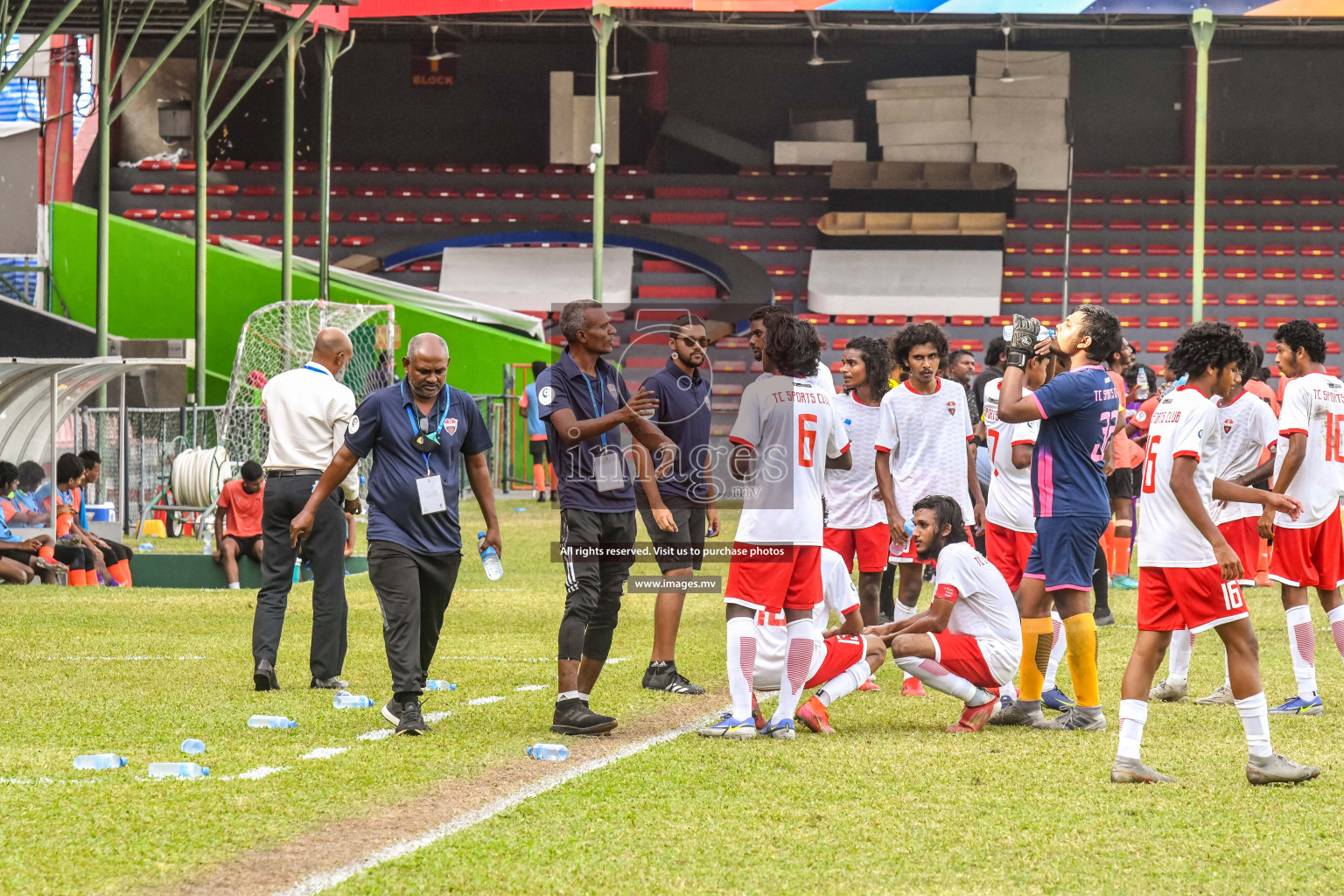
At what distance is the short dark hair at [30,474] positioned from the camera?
44.8ft

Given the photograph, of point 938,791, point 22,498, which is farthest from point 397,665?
point 22,498

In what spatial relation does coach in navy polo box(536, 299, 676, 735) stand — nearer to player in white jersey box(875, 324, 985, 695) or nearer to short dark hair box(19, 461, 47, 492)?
player in white jersey box(875, 324, 985, 695)

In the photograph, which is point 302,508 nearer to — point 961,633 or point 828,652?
point 828,652

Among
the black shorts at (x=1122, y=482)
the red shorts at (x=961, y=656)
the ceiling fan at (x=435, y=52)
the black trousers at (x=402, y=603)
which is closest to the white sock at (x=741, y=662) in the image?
the red shorts at (x=961, y=656)

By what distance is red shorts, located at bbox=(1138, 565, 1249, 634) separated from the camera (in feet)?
18.4

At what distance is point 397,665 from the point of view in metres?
6.60

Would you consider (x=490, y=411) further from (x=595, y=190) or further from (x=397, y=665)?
(x=397, y=665)

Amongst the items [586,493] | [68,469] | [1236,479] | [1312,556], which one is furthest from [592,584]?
[68,469]

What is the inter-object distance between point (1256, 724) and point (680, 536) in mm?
3133

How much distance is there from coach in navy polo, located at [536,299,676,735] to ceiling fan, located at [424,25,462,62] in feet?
87.5

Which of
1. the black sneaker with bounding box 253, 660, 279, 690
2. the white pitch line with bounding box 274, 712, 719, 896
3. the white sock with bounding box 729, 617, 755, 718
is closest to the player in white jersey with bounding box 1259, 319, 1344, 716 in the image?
the white sock with bounding box 729, 617, 755, 718

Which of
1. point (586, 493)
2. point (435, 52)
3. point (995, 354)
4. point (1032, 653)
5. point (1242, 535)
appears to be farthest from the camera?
point (435, 52)

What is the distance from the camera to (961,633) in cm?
696

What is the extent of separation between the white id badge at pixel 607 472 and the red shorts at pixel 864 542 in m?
2.11
